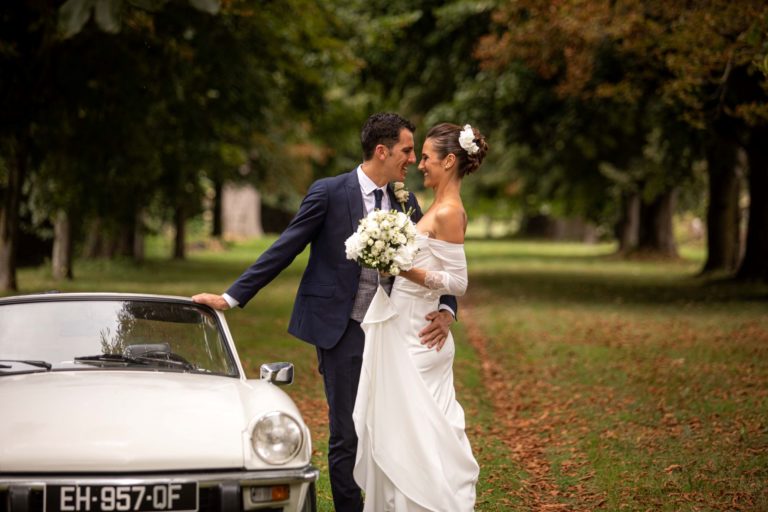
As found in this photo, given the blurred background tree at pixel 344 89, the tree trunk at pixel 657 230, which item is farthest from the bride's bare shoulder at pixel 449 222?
the tree trunk at pixel 657 230

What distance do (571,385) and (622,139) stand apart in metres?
24.2

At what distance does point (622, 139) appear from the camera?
34.9 m

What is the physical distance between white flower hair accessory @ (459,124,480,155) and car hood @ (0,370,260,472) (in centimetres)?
174

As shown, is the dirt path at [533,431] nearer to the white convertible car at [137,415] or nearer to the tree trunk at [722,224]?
the white convertible car at [137,415]

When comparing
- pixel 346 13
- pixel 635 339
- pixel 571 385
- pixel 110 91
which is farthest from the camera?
pixel 346 13

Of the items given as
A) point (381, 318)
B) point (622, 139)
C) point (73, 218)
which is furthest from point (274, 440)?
point (622, 139)

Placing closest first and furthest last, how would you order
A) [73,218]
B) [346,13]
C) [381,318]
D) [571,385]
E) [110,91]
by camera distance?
[381,318], [571,385], [110,91], [73,218], [346,13]

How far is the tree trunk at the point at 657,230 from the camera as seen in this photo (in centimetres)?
3956

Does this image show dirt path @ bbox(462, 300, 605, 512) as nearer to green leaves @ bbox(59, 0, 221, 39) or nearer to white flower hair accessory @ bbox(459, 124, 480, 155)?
white flower hair accessory @ bbox(459, 124, 480, 155)

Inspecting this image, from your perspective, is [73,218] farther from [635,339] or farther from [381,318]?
[381,318]

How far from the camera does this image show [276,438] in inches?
189

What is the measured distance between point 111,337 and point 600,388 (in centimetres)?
703

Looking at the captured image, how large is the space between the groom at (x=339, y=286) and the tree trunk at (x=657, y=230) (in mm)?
34858

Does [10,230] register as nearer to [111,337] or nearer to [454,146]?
[111,337]
